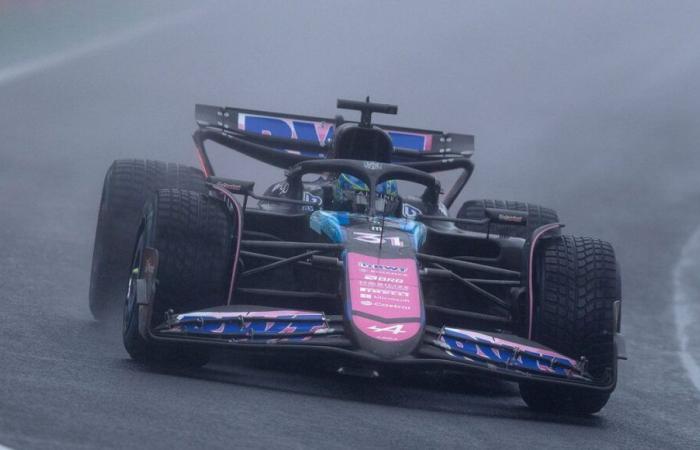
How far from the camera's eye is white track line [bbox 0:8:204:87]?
2680 centimetres

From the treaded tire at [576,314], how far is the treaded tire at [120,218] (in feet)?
10.3

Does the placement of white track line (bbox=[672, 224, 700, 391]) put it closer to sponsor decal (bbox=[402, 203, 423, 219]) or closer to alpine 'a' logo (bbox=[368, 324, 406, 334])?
sponsor decal (bbox=[402, 203, 423, 219])

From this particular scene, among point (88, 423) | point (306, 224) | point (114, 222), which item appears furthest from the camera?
point (114, 222)

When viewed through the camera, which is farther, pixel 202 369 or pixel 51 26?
pixel 51 26

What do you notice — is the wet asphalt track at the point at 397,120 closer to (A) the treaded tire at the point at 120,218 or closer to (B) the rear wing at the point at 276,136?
(A) the treaded tire at the point at 120,218

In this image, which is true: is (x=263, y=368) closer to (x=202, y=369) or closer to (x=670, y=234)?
(x=202, y=369)

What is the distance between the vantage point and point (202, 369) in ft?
28.4

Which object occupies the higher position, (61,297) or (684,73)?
(684,73)

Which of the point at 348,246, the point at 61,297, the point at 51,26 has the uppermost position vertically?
the point at 51,26

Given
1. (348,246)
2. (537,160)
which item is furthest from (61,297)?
(537,160)

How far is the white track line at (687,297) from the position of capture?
1278 cm

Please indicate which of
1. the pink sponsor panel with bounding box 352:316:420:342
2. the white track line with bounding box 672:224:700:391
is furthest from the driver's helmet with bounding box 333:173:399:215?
the white track line with bounding box 672:224:700:391

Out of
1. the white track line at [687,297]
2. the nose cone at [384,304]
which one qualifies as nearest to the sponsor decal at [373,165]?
the nose cone at [384,304]

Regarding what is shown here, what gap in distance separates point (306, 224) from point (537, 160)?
608 inches
